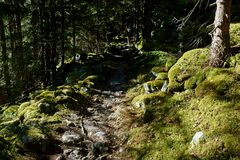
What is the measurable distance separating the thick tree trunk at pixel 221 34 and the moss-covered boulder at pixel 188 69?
1.84ft

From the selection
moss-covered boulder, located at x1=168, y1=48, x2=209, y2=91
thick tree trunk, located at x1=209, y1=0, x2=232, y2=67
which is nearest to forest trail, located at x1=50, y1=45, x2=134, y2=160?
moss-covered boulder, located at x1=168, y1=48, x2=209, y2=91

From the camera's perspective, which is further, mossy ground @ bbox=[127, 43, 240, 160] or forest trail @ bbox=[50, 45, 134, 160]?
forest trail @ bbox=[50, 45, 134, 160]

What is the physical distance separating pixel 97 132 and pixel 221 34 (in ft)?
14.2

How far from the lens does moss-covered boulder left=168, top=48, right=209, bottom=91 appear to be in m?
8.45

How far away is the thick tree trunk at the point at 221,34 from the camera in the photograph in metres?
7.59

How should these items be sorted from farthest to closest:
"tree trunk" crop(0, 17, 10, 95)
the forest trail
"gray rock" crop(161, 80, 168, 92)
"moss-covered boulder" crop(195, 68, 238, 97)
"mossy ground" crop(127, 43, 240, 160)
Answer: "tree trunk" crop(0, 17, 10, 95) → "gray rock" crop(161, 80, 168, 92) → "moss-covered boulder" crop(195, 68, 238, 97) → the forest trail → "mossy ground" crop(127, 43, 240, 160)

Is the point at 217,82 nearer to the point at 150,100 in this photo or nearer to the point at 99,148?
the point at 150,100

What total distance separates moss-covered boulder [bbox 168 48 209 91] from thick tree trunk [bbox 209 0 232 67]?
559 mm

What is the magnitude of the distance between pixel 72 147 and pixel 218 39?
482cm

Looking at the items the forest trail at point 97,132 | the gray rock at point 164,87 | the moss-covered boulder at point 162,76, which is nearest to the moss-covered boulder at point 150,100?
the gray rock at point 164,87

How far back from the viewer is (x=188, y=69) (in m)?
8.88

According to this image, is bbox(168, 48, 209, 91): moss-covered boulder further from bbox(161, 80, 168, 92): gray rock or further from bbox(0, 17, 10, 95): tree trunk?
bbox(0, 17, 10, 95): tree trunk

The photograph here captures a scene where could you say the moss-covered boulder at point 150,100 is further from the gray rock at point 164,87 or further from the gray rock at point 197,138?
the gray rock at point 197,138

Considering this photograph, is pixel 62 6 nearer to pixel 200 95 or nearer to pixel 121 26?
pixel 200 95
